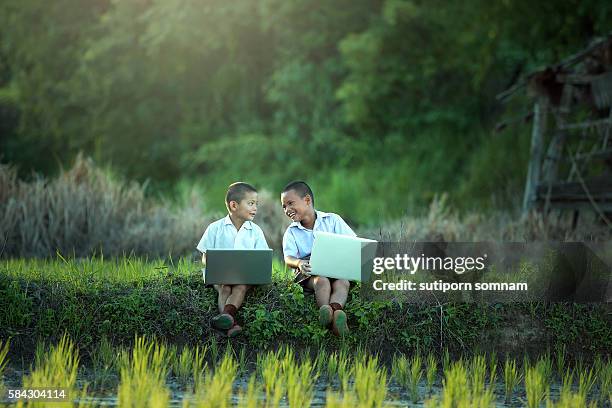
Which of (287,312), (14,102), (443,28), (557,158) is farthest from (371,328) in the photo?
(14,102)

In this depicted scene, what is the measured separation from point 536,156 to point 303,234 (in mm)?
8537

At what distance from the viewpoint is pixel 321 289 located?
22.6 feet

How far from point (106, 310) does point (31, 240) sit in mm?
4754

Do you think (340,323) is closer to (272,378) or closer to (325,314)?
(325,314)

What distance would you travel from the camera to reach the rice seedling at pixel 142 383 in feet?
17.2

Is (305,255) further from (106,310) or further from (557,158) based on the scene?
(557,158)

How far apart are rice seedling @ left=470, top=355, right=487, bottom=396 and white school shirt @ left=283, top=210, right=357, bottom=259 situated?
4.63 ft

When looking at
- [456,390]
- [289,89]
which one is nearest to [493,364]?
[456,390]

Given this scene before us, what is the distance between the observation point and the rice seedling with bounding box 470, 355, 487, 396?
5.96 meters

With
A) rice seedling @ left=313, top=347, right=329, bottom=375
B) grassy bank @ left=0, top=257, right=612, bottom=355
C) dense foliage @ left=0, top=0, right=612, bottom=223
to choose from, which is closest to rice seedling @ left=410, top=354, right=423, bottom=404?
grassy bank @ left=0, top=257, right=612, bottom=355

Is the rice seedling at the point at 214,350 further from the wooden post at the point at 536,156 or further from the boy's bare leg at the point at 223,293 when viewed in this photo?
the wooden post at the point at 536,156

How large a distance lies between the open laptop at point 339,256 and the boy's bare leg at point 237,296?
526 millimetres

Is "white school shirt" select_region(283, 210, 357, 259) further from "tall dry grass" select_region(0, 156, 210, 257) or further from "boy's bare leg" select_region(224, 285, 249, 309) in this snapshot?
"tall dry grass" select_region(0, 156, 210, 257)

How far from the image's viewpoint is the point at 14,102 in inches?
1223
